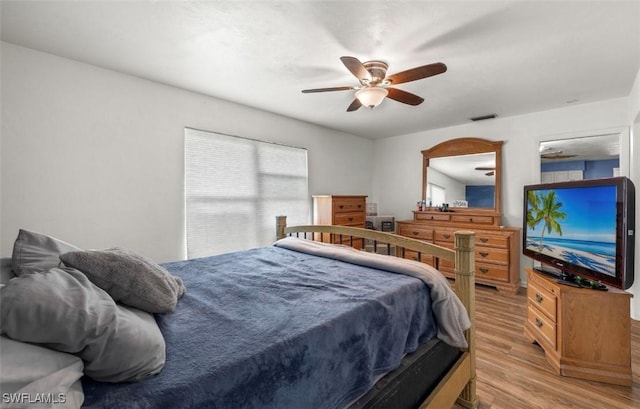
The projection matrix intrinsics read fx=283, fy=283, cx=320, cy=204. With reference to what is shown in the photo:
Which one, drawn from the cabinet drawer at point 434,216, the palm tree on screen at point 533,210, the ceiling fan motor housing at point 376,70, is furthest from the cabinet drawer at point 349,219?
the palm tree on screen at point 533,210

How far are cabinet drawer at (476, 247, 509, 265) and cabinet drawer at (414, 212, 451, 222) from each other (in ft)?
2.34

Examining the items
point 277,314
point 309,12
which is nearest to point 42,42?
point 309,12

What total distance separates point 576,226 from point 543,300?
63cm

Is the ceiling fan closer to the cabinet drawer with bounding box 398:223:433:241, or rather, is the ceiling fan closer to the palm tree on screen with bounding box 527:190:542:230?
the palm tree on screen with bounding box 527:190:542:230

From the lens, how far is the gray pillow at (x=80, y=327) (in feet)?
2.21

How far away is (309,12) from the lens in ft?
5.90

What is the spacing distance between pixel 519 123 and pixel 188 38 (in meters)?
4.29

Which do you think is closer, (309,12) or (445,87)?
(309,12)

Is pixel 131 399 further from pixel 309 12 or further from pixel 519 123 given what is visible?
pixel 519 123

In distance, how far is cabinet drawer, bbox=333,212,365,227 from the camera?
13.6 feet

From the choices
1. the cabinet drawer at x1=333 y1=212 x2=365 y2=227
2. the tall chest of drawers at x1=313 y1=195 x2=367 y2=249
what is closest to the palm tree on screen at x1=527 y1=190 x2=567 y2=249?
the tall chest of drawers at x1=313 y1=195 x2=367 y2=249

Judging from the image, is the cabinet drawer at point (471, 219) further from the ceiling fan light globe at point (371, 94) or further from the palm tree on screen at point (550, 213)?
the ceiling fan light globe at point (371, 94)

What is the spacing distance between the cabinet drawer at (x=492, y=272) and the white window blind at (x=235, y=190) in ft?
8.66

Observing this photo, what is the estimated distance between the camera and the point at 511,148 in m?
4.14
